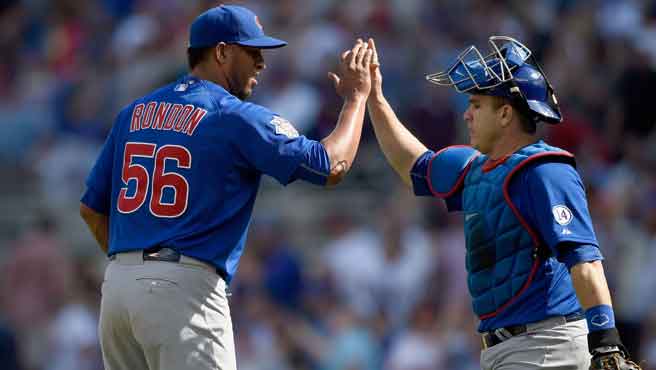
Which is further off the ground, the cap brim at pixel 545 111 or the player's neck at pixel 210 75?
the player's neck at pixel 210 75

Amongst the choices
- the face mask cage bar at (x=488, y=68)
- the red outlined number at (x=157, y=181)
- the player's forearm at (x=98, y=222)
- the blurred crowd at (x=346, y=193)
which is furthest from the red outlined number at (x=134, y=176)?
the blurred crowd at (x=346, y=193)

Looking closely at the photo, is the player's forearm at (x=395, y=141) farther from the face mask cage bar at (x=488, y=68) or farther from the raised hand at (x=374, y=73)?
the face mask cage bar at (x=488, y=68)

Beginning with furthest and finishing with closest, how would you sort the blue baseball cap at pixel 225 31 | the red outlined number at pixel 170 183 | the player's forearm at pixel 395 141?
the player's forearm at pixel 395 141 → the blue baseball cap at pixel 225 31 → the red outlined number at pixel 170 183

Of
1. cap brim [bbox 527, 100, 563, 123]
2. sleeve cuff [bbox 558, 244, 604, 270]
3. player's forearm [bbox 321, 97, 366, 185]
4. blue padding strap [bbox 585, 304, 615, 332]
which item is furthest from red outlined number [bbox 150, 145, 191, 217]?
blue padding strap [bbox 585, 304, 615, 332]

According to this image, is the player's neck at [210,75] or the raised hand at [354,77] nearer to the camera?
the player's neck at [210,75]

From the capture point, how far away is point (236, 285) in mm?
10203

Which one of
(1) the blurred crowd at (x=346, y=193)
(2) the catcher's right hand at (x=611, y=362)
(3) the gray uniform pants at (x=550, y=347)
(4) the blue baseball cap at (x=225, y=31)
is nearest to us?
(2) the catcher's right hand at (x=611, y=362)

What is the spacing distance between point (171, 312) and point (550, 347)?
151cm

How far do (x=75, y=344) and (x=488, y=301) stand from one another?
22.2 ft

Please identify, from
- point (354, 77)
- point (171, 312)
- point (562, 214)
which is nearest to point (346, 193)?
point (354, 77)

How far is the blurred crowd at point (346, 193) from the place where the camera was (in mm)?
9109

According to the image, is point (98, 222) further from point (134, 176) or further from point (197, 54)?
point (197, 54)

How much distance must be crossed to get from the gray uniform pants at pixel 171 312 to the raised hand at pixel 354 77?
1087 millimetres

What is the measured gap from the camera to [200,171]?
4.91 m
